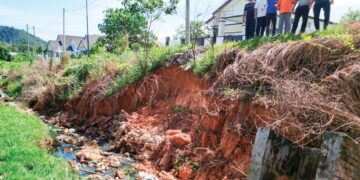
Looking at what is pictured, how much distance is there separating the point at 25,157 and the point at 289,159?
14.9ft

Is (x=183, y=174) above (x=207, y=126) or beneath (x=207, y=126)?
beneath

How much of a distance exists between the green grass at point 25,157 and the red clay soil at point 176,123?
6.69 feet

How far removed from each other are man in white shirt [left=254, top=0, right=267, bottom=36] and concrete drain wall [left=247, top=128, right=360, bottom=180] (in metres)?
5.19

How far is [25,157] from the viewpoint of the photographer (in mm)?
6297

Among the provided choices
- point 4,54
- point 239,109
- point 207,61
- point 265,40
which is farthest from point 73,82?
point 4,54

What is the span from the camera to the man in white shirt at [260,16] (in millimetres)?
8903

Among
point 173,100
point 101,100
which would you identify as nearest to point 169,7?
point 101,100

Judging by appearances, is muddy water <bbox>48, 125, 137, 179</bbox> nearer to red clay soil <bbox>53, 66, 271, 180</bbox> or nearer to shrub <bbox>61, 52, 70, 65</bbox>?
red clay soil <bbox>53, 66, 271, 180</bbox>

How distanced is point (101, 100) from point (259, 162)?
8.98m

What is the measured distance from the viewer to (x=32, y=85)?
55.6 ft

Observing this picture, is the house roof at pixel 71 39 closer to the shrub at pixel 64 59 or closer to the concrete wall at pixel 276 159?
the shrub at pixel 64 59

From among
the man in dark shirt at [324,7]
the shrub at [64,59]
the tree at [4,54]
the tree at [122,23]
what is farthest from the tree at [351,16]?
the tree at [4,54]

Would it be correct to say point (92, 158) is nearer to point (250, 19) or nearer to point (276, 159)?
point (276, 159)

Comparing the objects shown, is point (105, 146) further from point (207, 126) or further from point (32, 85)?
point (32, 85)
